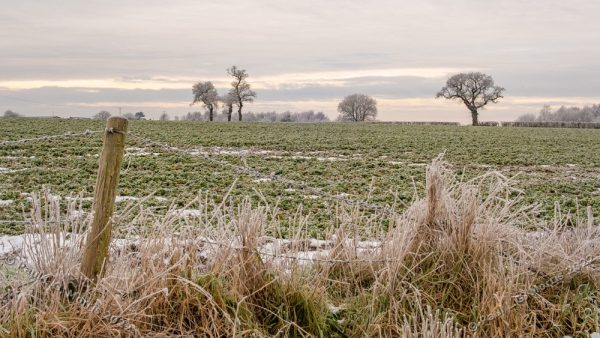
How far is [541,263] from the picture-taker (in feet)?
17.4

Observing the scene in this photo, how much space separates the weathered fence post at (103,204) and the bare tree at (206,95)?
98.4 metres

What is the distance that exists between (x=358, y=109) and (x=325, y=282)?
12192cm

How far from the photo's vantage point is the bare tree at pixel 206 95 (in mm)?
101375

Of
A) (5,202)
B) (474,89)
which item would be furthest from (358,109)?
(5,202)

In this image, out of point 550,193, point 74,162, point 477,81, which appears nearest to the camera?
point 550,193

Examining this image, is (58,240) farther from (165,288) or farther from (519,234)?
(519,234)

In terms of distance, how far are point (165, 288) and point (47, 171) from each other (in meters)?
12.4

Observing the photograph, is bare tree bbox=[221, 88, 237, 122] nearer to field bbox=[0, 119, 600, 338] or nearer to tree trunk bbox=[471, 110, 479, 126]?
tree trunk bbox=[471, 110, 479, 126]

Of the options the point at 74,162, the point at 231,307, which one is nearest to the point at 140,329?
the point at 231,307

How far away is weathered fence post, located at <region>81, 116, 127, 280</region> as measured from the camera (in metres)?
4.07

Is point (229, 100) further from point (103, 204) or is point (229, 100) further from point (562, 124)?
point (103, 204)

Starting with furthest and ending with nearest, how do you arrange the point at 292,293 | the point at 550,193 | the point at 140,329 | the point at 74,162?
1. the point at 74,162
2. the point at 550,193
3. the point at 292,293
4. the point at 140,329

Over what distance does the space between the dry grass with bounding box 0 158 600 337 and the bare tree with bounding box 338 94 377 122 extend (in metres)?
120

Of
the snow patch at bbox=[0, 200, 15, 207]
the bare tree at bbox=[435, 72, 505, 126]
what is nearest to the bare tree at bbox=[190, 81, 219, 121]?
the bare tree at bbox=[435, 72, 505, 126]
